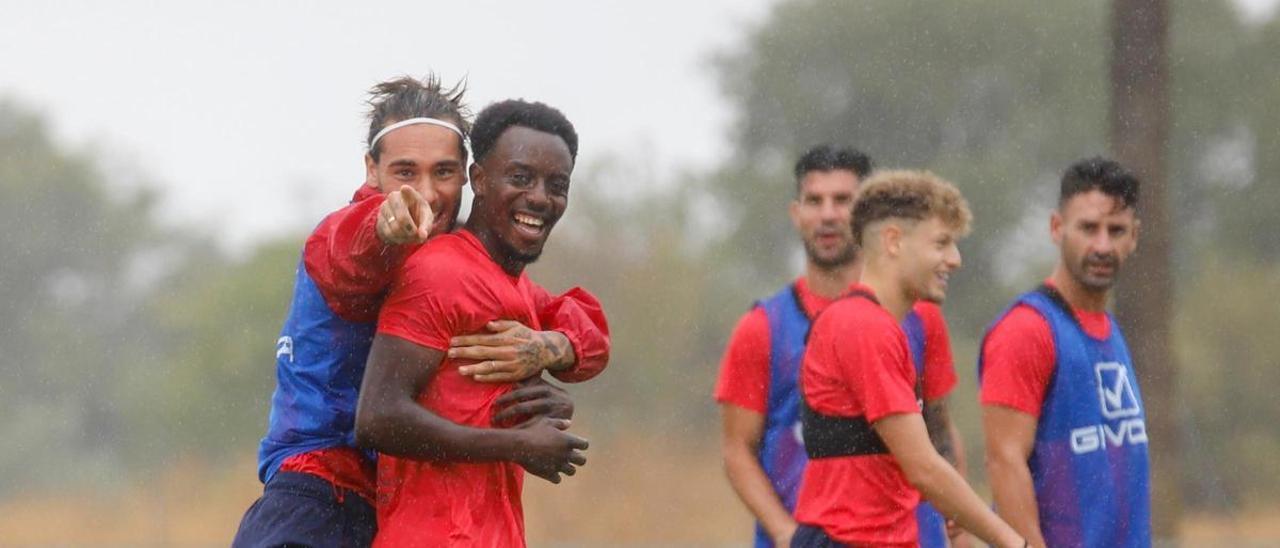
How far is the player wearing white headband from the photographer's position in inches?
190

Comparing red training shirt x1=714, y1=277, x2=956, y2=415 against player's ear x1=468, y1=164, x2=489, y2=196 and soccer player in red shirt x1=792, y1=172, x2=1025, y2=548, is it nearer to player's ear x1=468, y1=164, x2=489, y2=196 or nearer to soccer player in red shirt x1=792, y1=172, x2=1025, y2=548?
soccer player in red shirt x1=792, y1=172, x2=1025, y2=548

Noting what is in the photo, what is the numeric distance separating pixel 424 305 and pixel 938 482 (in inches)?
68.1

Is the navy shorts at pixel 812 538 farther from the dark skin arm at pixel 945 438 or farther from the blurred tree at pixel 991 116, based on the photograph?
the blurred tree at pixel 991 116

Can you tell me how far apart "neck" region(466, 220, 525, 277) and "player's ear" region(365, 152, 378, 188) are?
1.55 ft

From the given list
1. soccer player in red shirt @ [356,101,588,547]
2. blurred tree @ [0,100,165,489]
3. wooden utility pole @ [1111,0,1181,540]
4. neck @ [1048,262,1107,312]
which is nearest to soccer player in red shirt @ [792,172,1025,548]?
neck @ [1048,262,1107,312]

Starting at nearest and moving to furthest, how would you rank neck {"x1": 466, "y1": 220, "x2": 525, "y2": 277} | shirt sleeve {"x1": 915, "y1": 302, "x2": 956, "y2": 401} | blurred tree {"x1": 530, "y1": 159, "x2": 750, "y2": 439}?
1. neck {"x1": 466, "y1": 220, "x2": 525, "y2": 277}
2. shirt sleeve {"x1": 915, "y1": 302, "x2": 956, "y2": 401}
3. blurred tree {"x1": 530, "y1": 159, "x2": 750, "y2": 439}

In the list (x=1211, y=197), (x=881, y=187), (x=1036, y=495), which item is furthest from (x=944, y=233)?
(x=1211, y=197)

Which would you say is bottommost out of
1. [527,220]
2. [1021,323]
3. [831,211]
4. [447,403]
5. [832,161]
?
[447,403]

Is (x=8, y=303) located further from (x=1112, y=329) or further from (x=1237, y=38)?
(x=1112, y=329)

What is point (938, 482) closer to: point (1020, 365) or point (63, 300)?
point (1020, 365)

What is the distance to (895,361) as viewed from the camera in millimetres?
5699

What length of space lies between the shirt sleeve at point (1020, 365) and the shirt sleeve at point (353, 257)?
98.9 inches

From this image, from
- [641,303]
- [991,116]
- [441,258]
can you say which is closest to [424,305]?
[441,258]

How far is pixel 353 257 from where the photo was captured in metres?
4.59
